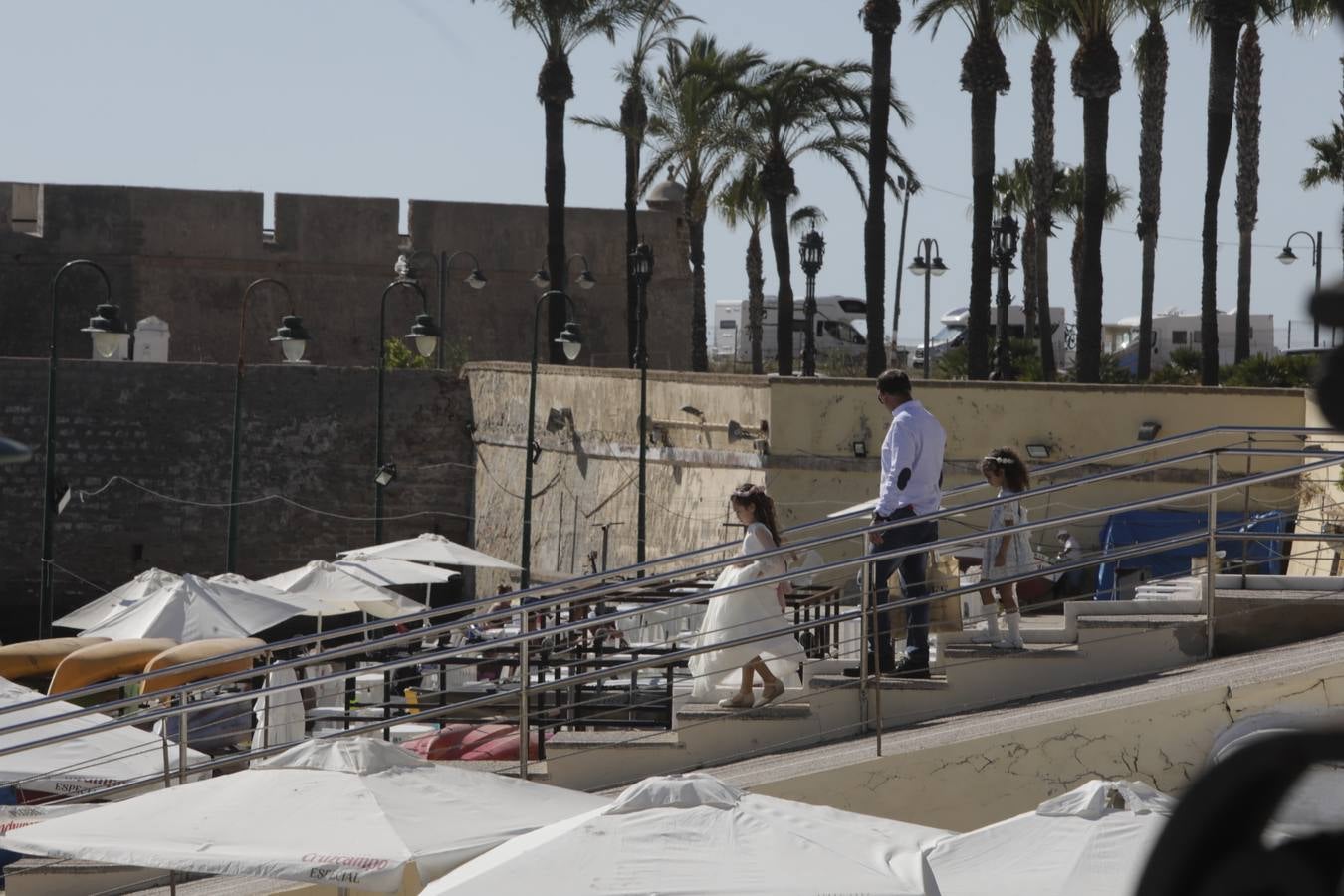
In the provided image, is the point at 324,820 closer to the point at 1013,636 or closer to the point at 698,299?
the point at 1013,636

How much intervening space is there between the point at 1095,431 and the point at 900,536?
403 inches

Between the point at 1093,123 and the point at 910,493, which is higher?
the point at 1093,123

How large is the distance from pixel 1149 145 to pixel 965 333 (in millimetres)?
13058

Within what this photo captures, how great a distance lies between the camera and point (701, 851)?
16.7 ft

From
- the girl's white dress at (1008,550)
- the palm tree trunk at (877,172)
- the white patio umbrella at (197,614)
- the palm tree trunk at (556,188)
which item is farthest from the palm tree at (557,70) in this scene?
the girl's white dress at (1008,550)

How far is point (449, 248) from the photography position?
117 ft

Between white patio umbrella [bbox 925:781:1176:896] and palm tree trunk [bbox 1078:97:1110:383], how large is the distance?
1808 cm

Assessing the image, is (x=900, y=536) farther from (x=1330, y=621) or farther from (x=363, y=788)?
(x=363, y=788)

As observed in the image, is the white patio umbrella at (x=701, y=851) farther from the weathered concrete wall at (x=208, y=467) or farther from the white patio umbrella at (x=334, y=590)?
the weathered concrete wall at (x=208, y=467)

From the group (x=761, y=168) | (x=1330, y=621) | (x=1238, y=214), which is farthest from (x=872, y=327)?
(x=1330, y=621)

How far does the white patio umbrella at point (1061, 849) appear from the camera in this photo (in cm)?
474

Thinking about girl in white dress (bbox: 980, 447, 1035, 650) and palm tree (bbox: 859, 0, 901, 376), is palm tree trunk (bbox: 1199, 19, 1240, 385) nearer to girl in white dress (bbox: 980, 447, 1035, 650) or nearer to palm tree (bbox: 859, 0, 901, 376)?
palm tree (bbox: 859, 0, 901, 376)

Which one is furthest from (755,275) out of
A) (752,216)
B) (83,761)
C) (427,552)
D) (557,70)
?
(83,761)

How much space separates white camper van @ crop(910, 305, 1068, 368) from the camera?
38.3 m
